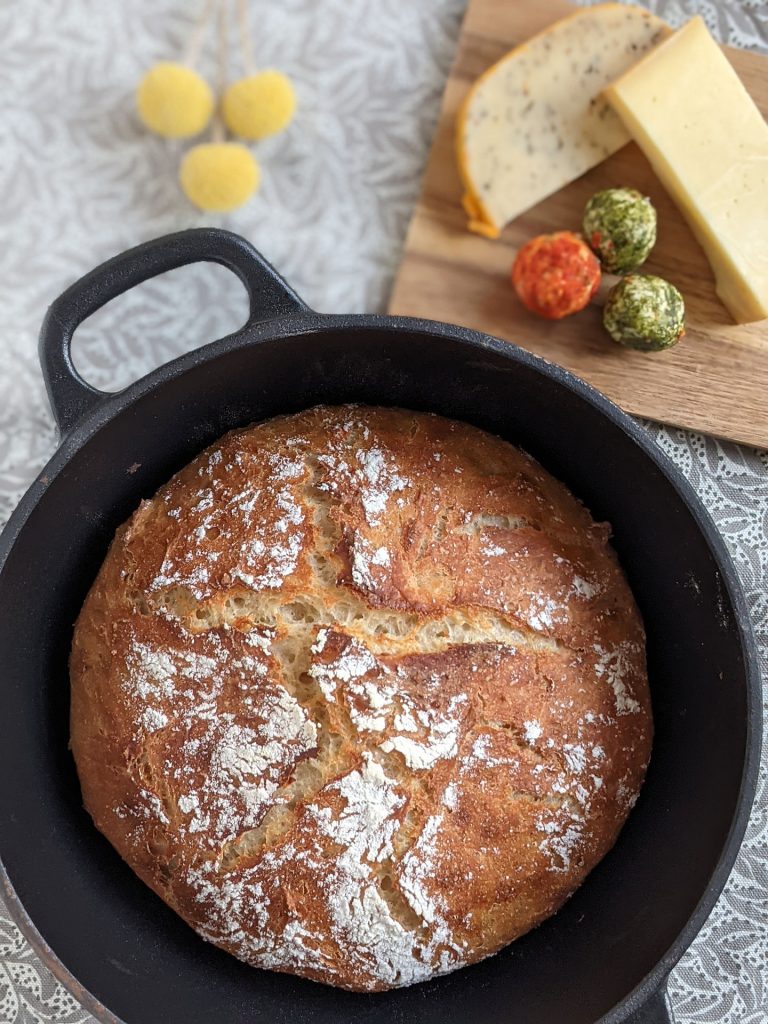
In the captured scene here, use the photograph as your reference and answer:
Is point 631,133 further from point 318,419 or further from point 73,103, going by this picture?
point 73,103

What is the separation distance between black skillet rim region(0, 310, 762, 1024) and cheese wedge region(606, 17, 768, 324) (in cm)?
51

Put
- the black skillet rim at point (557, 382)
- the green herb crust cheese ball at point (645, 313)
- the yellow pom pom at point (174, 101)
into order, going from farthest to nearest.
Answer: the yellow pom pom at point (174, 101)
the green herb crust cheese ball at point (645, 313)
the black skillet rim at point (557, 382)

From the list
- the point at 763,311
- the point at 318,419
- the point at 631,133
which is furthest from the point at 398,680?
the point at 631,133

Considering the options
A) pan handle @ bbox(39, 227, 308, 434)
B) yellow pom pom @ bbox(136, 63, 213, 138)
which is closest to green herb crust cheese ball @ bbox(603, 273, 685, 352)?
pan handle @ bbox(39, 227, 308, 434)

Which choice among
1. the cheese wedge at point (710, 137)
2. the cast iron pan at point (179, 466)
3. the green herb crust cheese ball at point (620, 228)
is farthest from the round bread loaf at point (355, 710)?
the cheese wedge at point (710, 137)

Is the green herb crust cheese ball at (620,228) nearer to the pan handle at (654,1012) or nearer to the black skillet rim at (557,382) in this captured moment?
the black skillet rim at (557,382)

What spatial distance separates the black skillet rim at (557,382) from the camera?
4.16ft

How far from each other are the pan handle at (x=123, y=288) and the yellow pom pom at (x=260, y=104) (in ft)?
1.49

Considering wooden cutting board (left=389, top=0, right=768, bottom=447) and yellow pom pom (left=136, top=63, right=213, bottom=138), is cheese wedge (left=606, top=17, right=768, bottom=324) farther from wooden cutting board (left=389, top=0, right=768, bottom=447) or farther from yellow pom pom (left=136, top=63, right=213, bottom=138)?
yellow pom pom (left=136, top=63, right=213, bottom=138)

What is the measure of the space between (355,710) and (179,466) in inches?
20.5

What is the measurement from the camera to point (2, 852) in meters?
1.35

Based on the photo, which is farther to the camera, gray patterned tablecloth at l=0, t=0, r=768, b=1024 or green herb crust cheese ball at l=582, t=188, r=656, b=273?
gray patterned tablecloth at l=0, t=0, r=768, b=1024

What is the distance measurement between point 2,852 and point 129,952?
26cm

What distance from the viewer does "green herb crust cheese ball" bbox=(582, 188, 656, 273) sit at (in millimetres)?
1603
